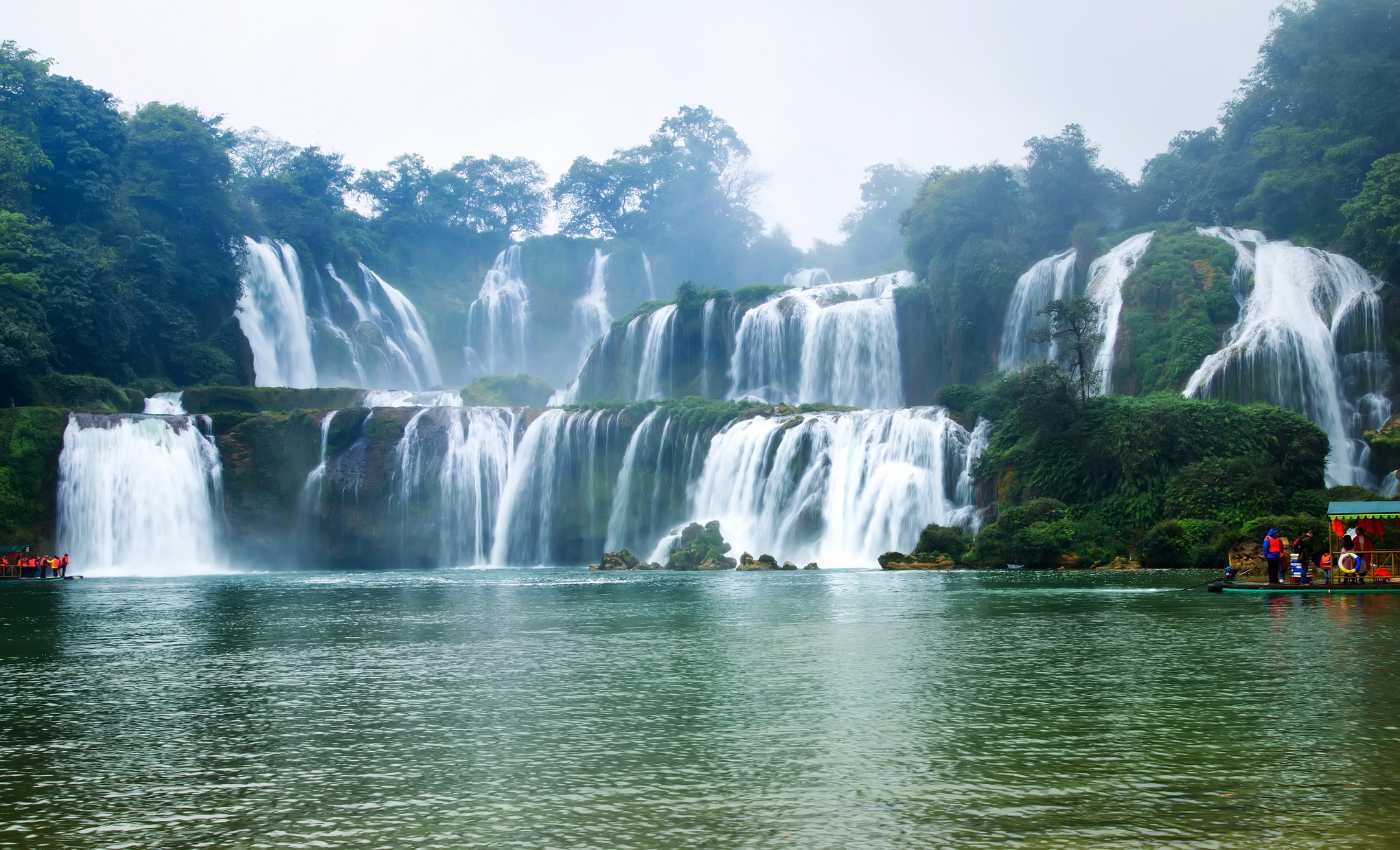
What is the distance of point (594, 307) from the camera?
318 ft

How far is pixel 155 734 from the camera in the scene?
11414 millimetres

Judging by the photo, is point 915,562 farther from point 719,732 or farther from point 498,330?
point 498,330

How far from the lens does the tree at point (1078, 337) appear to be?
1813 inches

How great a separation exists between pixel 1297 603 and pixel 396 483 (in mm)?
38690

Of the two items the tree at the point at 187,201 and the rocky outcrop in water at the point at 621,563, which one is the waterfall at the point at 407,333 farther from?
the rocky outcrop in water at the point at 621,563

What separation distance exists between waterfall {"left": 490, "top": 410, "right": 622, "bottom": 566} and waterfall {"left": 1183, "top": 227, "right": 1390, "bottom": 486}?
2347cm

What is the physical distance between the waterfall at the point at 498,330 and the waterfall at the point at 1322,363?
55233 millimetres

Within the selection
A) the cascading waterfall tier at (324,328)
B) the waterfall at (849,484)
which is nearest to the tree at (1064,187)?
the waterfall at (849,484)

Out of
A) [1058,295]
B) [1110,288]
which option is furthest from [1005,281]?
[1110,288]

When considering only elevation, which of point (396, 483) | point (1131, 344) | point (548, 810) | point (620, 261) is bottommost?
point (548, 810)

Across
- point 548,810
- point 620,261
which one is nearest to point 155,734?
point 548,810

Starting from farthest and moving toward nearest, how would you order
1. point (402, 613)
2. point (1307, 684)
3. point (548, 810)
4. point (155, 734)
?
point (402, 613)
point (1307, 684)
point (155, 734)
point (548, 810)

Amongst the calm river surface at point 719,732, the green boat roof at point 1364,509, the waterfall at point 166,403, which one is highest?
the waterfall at point 166,403

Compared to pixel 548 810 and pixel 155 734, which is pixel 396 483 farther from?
pixel 548 810
